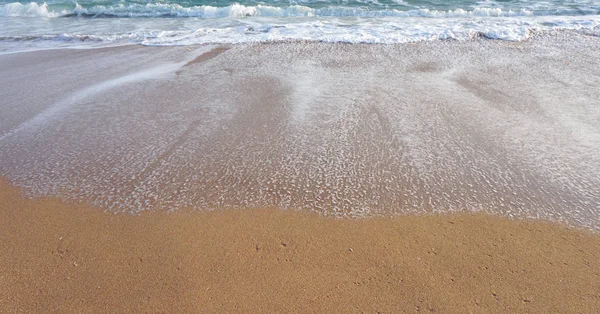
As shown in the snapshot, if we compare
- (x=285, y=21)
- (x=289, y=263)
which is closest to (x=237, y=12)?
(x=285, y=21)

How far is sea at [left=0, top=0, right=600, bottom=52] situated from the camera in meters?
8.45

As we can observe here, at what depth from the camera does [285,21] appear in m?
11.0

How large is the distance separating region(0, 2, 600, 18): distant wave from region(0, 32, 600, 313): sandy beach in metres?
6.47

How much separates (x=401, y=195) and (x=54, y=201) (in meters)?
2.84

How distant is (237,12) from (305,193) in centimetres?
1106

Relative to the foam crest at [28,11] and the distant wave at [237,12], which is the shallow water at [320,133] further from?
the foam crest at [28,11]

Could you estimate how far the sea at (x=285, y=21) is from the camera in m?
8.45

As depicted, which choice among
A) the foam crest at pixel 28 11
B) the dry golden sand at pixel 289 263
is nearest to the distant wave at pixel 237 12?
the foam crest at pixel 28 11

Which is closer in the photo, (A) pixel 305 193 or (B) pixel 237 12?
(A) pixel 305 193

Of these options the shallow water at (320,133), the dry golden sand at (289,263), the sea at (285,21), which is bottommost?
the dry golden sand at (289,263)

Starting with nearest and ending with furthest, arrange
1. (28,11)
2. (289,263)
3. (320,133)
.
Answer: (289,263) → (320,133) → (28,11)

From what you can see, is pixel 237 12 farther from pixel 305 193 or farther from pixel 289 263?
pixel 289 263

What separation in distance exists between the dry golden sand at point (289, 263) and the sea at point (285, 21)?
19.0 ft

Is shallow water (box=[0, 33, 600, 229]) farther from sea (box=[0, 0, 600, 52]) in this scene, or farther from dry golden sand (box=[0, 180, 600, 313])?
sea (box=[0, 0, 600, 52])
